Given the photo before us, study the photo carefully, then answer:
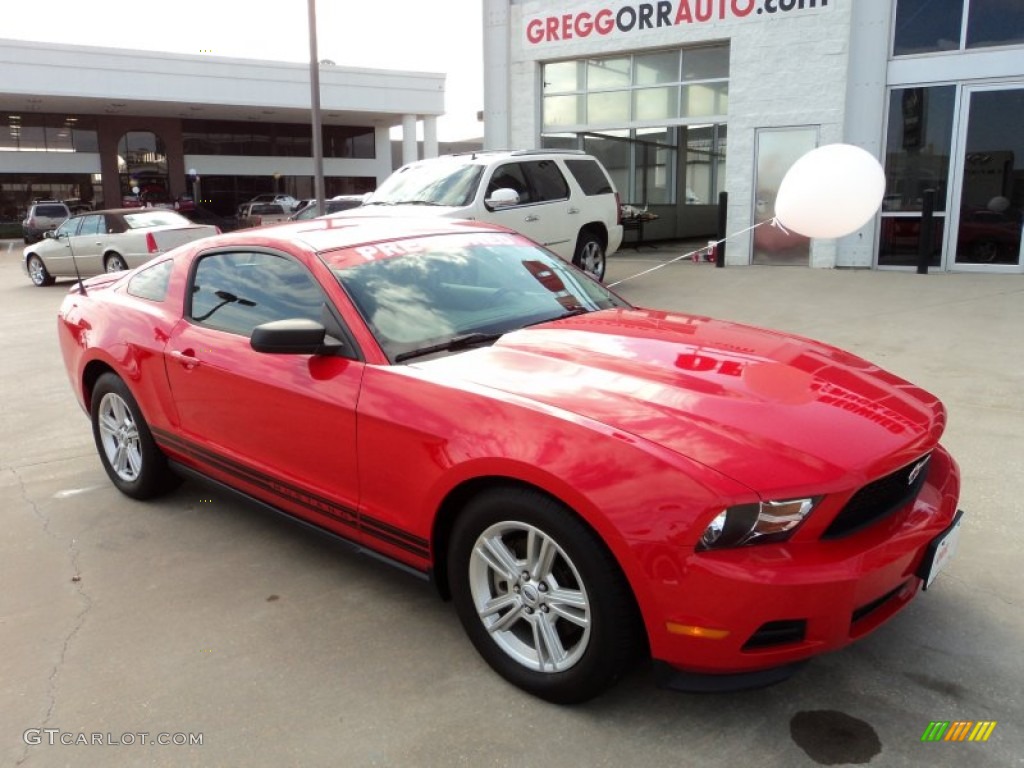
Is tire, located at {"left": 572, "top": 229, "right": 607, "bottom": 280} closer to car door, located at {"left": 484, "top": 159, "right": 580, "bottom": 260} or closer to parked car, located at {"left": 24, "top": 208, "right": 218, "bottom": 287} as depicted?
car door, located at {"left": 484, "top": 159, "right": 580, "bottom": 260}

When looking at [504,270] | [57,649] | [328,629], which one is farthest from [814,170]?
[57,649]

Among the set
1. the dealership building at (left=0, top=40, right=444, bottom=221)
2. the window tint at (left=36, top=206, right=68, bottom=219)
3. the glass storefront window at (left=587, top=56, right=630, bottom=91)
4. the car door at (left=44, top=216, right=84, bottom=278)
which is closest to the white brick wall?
the glass storefront window at (left=587, top=56, right=630, bottom=91)

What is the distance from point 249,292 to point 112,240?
13039 mm

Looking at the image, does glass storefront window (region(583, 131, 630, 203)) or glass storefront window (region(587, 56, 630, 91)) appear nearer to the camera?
glass storefront window (region(587, 56, 630, 91))

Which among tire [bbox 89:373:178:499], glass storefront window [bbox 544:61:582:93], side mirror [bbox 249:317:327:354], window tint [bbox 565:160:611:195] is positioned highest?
glass storefront window [bbox 544:61:582:93]

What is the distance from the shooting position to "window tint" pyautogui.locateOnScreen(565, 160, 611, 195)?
11.7 meters

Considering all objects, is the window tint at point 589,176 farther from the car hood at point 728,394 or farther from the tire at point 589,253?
the car hood at point 728,394

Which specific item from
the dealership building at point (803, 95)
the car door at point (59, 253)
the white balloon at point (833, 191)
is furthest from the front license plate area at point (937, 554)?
the car door at point (59, 253)

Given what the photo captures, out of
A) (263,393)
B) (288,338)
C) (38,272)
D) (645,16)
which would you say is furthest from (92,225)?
(288,338)

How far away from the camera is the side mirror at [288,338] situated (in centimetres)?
312

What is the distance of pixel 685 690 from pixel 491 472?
86cm

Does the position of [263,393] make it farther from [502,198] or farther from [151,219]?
[151,219]

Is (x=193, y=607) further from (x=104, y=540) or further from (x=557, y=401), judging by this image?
(x=557, y=401)

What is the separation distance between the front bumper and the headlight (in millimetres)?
27
